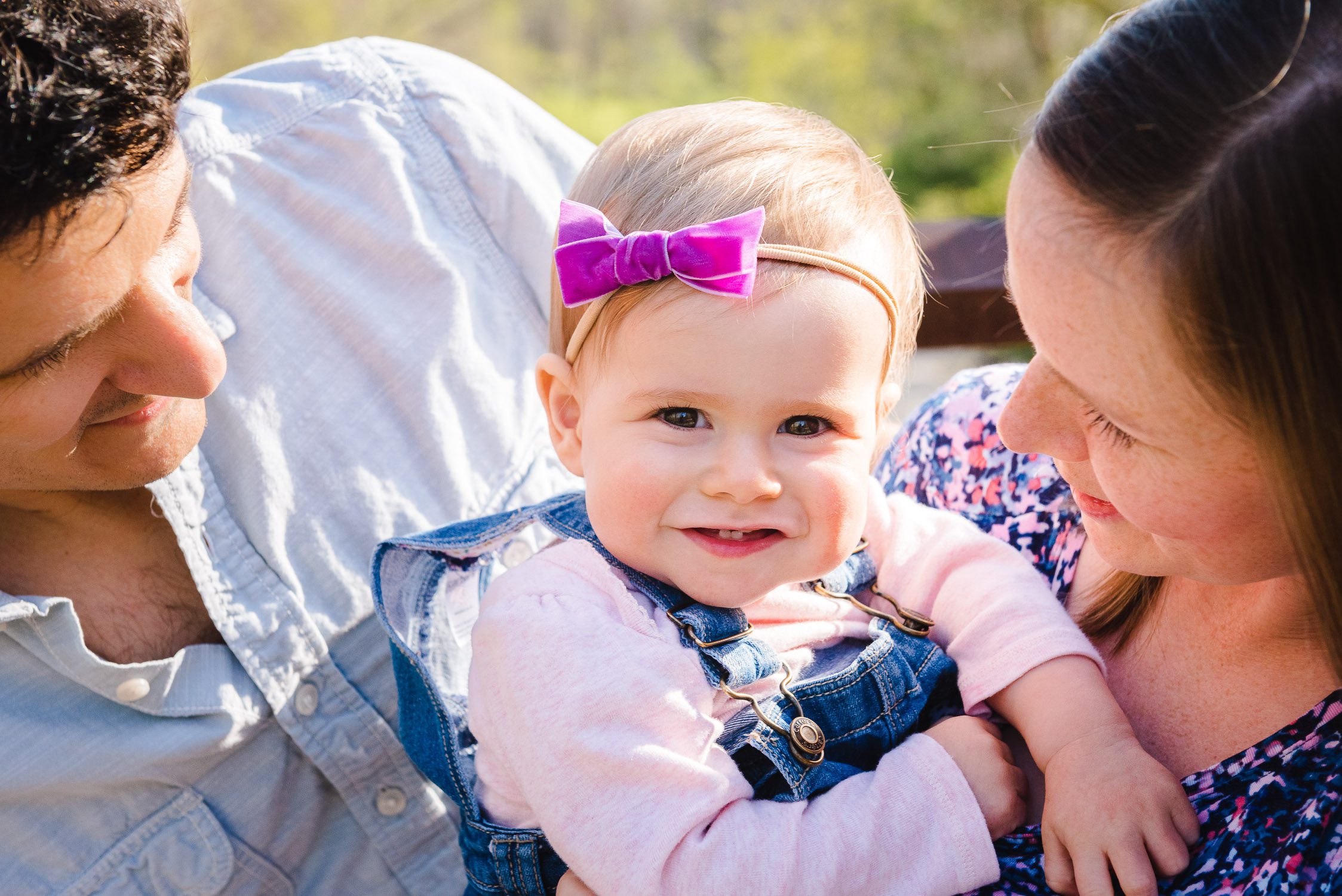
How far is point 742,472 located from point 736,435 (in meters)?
0.05

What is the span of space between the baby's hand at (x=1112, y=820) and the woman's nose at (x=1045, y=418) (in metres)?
0.37

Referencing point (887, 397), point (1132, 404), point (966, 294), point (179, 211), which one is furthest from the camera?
point (966, 294)

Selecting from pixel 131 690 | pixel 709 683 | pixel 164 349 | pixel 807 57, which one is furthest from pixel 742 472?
pixel 807 57

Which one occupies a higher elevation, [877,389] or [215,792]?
[877,389]

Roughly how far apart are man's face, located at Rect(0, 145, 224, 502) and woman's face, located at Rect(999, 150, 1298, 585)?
3.36ft

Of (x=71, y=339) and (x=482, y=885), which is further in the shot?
(x=482, y=885)

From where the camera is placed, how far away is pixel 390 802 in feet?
5.77

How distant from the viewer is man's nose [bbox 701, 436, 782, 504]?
141cm

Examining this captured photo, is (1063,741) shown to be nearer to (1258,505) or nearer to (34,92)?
(1258,505)

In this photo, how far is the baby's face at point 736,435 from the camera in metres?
1.42

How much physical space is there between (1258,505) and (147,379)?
52.2 inches

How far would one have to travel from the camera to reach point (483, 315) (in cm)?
209

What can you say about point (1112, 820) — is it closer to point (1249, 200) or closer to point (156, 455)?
point (1249, 200)

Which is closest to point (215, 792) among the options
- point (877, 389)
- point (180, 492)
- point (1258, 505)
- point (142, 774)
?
point (142, 774)
